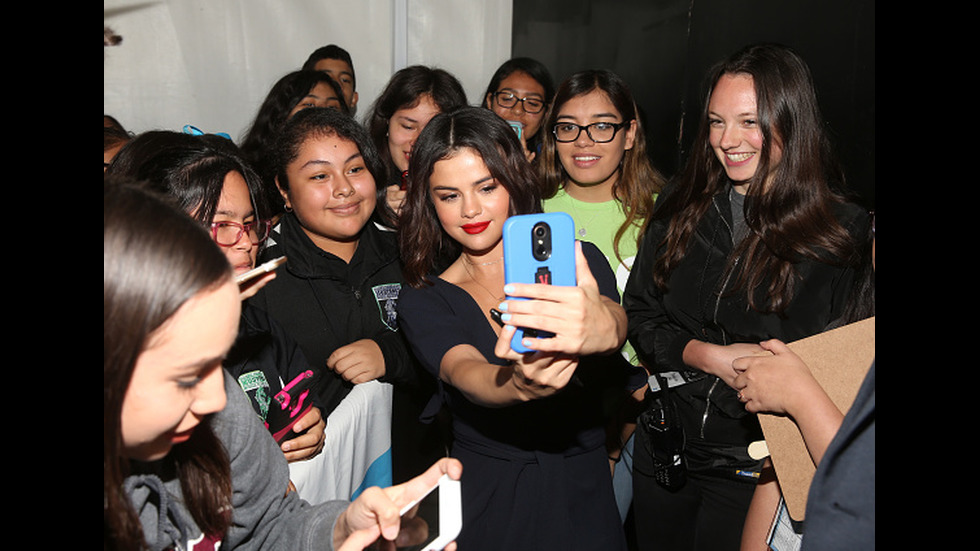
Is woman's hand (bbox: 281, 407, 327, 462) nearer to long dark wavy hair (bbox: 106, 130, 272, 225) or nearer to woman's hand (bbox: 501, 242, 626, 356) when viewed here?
long dark wavy hair (bbox: 106, 130, 272, 225)

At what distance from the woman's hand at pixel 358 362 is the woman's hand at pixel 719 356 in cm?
111

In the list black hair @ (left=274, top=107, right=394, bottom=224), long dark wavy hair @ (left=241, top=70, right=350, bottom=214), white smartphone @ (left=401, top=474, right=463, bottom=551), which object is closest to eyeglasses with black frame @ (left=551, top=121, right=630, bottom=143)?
black hair @ (left=274, top=107, right=394, bottom=224)

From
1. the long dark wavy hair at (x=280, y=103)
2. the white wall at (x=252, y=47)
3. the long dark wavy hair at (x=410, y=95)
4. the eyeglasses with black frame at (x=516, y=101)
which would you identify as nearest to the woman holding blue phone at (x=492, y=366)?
the long dark wavy hair at (x=410, y=95)

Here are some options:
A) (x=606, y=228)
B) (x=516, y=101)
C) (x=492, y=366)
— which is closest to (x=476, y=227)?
(x=492, y=366)

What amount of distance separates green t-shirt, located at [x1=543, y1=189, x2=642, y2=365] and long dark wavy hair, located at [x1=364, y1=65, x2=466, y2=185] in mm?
817

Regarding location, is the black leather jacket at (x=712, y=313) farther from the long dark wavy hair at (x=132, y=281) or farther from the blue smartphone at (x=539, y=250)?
the long dark wavy hair at (x=132, y=281)

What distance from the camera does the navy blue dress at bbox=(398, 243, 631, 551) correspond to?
1845mm

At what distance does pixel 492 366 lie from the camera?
164 cm

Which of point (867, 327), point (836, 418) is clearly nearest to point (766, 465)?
point (836, 418)

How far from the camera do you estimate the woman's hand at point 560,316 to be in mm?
1266

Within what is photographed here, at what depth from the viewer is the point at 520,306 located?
1265 millimetres

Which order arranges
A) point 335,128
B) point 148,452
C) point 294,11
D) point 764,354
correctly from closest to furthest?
point 148,452 < point 764,354 < point 335,128 < point 294,11
